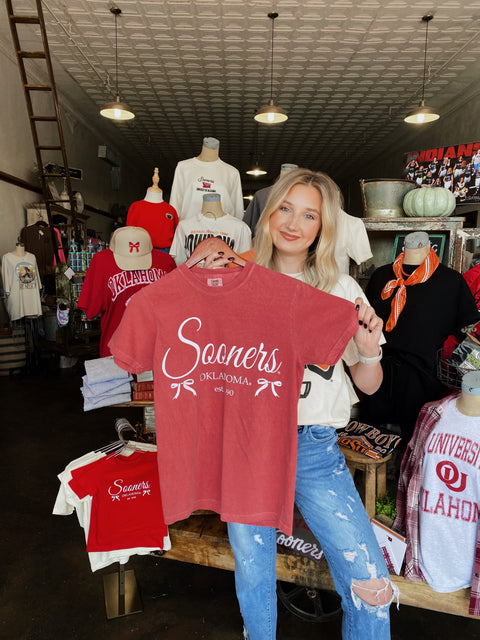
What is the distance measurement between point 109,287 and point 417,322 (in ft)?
5.72

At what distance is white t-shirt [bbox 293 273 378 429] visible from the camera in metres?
1.45

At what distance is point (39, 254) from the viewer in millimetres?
6523

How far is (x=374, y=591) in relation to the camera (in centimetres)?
132

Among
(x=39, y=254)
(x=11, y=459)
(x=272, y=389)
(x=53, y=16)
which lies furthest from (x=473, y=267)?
(x=39, y=254)

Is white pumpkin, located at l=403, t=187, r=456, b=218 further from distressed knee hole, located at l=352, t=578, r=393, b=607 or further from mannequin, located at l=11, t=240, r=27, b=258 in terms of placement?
mannequin, located at l=11, t=240, r=27, b=258

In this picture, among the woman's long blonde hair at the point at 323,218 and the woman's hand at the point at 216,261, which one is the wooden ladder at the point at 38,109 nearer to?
the woman's long blonde hair at the point at 323,218

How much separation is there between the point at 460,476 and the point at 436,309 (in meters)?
0.81

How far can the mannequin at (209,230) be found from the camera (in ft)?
8.82

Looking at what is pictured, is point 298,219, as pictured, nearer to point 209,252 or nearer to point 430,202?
point 209,252

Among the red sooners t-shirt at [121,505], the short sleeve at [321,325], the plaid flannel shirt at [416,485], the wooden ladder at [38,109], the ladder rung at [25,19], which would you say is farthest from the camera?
the wooden ladder at [38,109]

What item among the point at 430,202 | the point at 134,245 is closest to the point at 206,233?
the point at 134,245

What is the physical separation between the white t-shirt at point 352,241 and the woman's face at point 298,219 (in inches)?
36.7

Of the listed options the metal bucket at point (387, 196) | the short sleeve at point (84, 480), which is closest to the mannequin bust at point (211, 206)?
the metal bucket at point (387, 196)

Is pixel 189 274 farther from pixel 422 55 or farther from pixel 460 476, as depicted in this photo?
pixel 422 55
